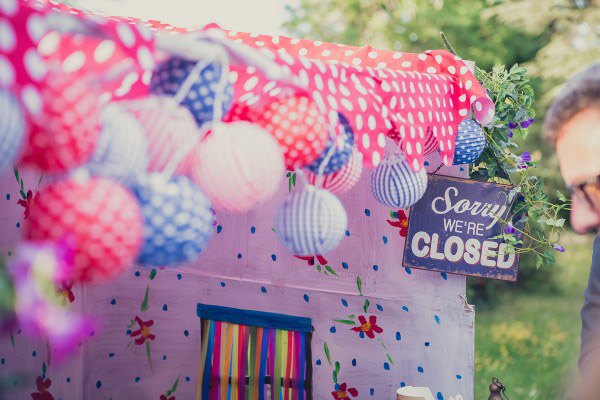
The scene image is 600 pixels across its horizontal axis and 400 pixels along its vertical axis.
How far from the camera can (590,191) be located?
194 cm

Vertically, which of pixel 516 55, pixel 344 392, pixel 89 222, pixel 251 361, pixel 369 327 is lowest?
pixel 344 392

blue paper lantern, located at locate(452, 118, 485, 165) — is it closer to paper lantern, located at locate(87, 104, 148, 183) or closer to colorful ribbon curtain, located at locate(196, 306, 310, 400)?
colorful ribbon curtain, located at locate(196, 306, 310, 400)

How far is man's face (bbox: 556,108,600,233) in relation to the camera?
1.88 m

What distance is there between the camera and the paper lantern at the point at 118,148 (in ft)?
4.10

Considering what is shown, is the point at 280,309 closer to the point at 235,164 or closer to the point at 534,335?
the point at 235,164

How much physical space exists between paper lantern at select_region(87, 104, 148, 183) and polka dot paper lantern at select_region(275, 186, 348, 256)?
0.56 meters

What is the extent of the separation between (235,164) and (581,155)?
1.10m

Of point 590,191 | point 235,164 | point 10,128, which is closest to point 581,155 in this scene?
point 590,191

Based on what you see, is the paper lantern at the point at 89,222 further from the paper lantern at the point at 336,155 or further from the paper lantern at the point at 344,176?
the paper lantern at the point at 344,176

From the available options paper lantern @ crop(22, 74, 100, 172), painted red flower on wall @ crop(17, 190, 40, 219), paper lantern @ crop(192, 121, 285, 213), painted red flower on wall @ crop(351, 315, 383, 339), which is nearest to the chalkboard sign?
painted red flower on wall @ crop(351, 315, 383, 339)

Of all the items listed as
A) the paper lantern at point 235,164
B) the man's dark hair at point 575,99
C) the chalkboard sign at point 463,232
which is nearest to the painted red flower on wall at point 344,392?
the chalkboard sign at point 463,232

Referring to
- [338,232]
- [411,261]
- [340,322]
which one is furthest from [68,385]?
[338,232]

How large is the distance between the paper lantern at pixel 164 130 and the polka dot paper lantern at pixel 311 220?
1.41ft

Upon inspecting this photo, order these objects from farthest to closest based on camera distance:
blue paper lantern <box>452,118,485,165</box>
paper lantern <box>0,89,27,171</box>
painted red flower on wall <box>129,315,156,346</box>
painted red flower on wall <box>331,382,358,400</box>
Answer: painted red flower on wall <box>129,315,156,346</box> → painted red flower on wall <box>331,382,358,400</box> → blue paper lantern <box>452,118,485,165</box> → paper lantern <box>0,89,27,171</box>
